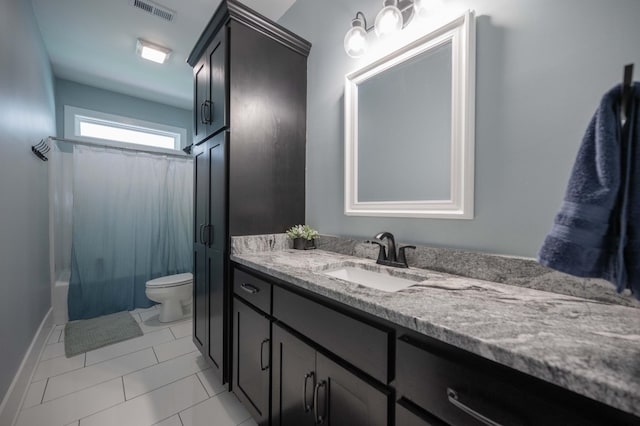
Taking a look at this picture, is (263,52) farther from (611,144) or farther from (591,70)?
(611,144)

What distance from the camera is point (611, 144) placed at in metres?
0.44

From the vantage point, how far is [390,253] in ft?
4.01

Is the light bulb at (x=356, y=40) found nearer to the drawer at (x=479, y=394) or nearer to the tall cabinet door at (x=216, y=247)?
the tall cabinet door at (x=216, y=247)

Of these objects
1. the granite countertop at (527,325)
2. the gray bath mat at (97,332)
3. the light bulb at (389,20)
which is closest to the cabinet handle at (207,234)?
the granite countertop at (527,325)

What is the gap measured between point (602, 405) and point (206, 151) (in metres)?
1.94

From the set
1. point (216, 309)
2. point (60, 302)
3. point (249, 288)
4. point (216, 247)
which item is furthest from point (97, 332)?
point (249, 288)

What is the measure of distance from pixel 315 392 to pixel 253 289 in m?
0.55

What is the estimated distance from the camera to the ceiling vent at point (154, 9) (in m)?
1.98

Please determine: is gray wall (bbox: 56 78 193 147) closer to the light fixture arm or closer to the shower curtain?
the shower curtain

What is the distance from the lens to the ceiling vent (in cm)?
198

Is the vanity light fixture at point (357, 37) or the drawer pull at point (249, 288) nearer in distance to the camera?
the drawer pull at point (249, 288)

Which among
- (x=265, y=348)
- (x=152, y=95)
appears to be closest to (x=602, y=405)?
(x=265, y=348)

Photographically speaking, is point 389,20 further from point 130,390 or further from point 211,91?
point 130,390

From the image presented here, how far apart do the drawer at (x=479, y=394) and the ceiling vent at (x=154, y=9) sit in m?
2.75
